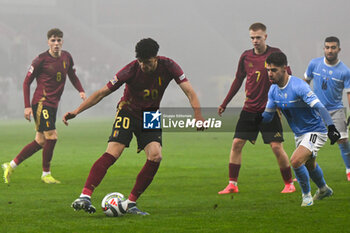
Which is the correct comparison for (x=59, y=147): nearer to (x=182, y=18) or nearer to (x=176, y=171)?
(x=176, y=171)

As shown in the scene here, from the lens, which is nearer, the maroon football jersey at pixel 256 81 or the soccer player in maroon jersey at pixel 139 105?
the soccer player in maroon jersey at pixel 139 105

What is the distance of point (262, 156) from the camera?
706 inches

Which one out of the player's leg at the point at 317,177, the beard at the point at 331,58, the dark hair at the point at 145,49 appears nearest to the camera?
the dark hair at the point at 145,49

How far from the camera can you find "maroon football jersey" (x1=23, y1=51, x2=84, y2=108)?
491 inches

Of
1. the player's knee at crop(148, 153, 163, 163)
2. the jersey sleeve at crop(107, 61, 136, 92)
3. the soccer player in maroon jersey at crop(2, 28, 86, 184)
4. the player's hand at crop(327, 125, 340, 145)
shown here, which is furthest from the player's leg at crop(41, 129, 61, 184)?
the player's hand at crop(327, 125, 340, 145)

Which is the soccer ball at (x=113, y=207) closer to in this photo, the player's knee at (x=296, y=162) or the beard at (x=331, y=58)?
the player's knee at (x=296, y=162)

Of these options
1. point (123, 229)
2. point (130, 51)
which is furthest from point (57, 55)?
point (130, 51)

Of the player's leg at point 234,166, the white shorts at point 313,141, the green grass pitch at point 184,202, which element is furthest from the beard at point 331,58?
the white shorts at point 313,141

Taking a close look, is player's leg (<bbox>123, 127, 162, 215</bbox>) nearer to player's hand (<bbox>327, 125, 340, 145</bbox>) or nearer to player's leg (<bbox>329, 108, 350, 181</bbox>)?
player's hand (<bbox>327, 125, 340, 145</bbox>)

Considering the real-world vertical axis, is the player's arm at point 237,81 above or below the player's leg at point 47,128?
above

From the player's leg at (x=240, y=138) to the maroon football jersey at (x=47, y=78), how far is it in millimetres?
3674

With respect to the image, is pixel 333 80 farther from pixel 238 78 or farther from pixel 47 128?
pixel 47 128

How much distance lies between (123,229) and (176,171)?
286 inches

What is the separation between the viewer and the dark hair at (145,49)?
25.2 ft
